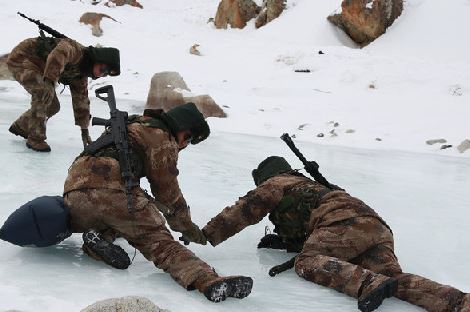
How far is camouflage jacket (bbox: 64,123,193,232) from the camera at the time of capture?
3.15 metres

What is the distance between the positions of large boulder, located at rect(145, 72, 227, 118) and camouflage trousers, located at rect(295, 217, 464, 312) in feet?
28.5

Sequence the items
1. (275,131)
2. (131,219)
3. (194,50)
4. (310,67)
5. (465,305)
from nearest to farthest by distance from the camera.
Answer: (465,305) < (131,219) < (275,131) < (310,67) < (194,50)

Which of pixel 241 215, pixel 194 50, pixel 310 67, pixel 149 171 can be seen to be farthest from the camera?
pixel 194 50

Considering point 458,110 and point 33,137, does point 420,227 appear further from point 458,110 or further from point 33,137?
point 458,110

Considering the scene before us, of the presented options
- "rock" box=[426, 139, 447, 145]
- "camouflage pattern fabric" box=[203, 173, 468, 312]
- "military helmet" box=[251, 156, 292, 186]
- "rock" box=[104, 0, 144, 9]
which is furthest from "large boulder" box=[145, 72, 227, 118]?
"rock" box=[104, 0, 144, 9]

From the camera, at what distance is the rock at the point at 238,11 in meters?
23.0

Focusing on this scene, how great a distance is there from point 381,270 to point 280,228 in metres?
0.81

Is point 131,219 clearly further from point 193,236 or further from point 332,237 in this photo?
point 332,237

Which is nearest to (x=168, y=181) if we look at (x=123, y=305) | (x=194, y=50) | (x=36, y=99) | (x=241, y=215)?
(x=241, y=215)

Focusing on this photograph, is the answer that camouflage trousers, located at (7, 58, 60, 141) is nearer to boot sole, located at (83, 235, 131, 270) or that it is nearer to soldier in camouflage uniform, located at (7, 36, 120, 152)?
soldier in camouflage uniform, located at (7, 36, 120, 152)

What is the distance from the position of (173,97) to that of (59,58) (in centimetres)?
657

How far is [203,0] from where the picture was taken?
30500 millimetres

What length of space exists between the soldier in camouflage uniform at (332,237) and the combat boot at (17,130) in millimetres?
4163

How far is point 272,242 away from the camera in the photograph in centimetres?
391
